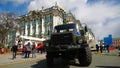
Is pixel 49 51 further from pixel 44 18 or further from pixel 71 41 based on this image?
pixel 44 18

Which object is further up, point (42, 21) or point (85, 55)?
point (42, 21)

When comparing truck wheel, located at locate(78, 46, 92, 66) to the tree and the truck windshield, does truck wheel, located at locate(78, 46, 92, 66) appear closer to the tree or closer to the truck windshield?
the truck windshield

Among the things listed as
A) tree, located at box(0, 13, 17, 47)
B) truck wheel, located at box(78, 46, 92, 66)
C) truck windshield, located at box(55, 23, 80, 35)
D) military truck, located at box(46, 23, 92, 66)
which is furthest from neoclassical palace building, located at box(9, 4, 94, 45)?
truck wheel, located at box(78, 46, 92, 66)

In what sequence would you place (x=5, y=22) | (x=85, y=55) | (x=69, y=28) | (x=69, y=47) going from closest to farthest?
(x=69, y=47)
(x=85, y=55)
(x=69, y=28)
(x=5, y=22)

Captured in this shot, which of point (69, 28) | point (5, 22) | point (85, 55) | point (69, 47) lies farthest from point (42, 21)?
point (69, 47)

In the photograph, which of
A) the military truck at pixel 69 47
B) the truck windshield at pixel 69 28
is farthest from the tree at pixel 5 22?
the military truck at pixel 69 47

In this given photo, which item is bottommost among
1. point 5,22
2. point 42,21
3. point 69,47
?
point 69,47

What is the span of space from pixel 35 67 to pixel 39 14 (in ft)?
180

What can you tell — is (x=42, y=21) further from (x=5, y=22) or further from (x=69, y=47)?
(x=69, y=47)

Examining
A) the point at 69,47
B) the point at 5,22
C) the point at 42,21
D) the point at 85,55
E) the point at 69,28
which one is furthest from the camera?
the point at 42,21

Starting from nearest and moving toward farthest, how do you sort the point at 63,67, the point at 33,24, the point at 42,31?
the point at 63,67
the point at 42,31
the point at 33,24

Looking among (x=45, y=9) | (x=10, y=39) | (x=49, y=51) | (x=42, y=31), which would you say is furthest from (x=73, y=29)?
(x=10, y=39)

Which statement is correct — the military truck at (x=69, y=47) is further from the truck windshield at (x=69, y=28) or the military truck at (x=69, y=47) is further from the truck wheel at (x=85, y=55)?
the truck windshield at (x=69, y=28)

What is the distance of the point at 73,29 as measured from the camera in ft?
47.1
